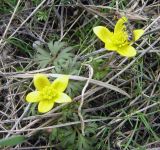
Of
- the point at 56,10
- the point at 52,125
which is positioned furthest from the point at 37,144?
the point at 56,10

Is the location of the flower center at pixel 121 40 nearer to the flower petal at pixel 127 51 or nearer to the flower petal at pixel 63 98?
the flower petal at pixel 127 51

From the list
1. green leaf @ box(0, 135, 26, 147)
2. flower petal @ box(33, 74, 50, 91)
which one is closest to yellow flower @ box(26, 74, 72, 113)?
flower petal @ box(33, 74, 50, 91)

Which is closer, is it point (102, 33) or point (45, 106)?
point (45, 106)

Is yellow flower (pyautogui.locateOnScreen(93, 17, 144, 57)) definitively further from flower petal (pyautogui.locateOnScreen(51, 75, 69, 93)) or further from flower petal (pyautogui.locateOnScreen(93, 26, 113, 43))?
flower petal (pyautogui.locateOnScreen(51, 75, 69, 93))

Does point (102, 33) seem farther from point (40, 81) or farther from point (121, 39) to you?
point (40, 81)

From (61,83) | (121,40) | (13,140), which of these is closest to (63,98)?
(61,83)

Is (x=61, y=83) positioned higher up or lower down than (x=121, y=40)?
lower down

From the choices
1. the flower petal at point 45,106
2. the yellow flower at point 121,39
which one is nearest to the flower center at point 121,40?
the yellow flower at point 121,39
